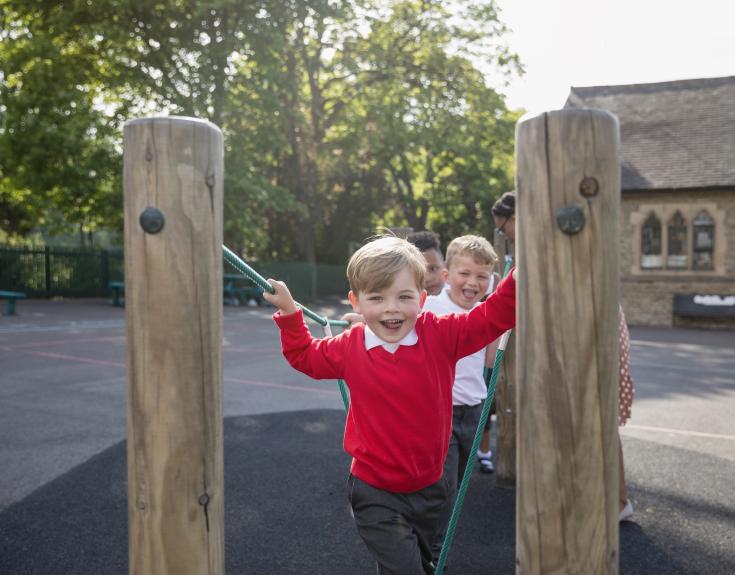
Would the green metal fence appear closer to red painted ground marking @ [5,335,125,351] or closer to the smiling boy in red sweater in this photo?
red painted ground marking @ [5,335,125,351]

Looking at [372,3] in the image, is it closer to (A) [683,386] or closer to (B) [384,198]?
(B) [384,198]

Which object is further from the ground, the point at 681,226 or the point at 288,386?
the point at 681,226

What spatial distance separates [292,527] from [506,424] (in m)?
1.70

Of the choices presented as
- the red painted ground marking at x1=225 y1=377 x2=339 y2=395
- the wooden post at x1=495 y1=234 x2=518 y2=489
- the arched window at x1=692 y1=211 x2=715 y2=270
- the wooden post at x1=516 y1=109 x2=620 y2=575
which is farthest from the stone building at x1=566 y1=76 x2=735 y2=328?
the wooden post at x1=516 y1=109 x2=620 y2=575

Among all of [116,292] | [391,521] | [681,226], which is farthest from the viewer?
[681,226]

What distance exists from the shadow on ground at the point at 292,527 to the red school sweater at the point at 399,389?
1.36 metres

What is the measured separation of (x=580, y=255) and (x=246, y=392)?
6.80 m

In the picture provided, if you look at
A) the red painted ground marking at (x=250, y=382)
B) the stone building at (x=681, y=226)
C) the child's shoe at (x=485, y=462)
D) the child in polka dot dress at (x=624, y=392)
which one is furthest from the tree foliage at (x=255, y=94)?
the child in polka dot dress at (x=624, y=392)

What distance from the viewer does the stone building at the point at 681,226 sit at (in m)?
21.1

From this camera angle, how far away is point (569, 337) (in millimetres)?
1481

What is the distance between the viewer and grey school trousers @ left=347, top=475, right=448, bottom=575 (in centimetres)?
224

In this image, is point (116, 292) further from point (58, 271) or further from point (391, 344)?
point (391, 344)

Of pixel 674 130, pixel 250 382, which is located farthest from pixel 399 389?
pixel 674 130

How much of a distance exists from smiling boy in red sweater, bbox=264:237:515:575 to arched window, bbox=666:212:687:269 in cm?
2155
